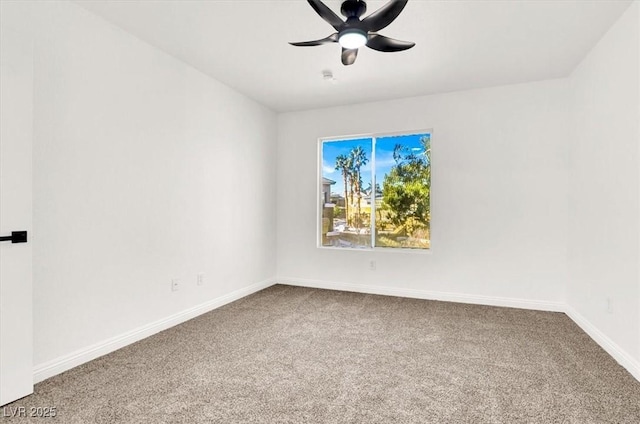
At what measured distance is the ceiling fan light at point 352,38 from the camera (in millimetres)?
2201

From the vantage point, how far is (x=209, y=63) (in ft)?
11.0

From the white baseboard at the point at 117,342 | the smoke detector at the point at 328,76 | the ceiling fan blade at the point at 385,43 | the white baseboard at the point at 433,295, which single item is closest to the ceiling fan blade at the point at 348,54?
the ceiling fan blade at the point at 385,43

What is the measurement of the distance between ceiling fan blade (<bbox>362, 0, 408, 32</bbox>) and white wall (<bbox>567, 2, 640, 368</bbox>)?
1712mm

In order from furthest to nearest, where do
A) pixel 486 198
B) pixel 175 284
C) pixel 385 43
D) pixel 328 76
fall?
1. pixel 486 198
2. pixel 328 76
3. pixel 175 284
4. pixel 385 43

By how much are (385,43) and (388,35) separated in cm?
53

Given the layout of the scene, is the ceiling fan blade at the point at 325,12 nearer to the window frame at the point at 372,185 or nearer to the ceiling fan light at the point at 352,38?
the ceiling fan light at the point at 352,38

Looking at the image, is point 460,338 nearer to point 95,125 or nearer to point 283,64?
point 283,64

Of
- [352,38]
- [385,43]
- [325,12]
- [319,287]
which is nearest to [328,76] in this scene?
[385,43]

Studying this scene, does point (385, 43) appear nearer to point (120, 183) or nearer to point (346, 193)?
point (120, 183)

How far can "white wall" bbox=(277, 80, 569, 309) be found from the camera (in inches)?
148

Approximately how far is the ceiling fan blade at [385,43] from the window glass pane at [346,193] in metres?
2.23

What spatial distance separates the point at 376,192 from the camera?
464 centimetres

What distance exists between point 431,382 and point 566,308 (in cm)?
238

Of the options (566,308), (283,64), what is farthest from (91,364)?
(566,308)
